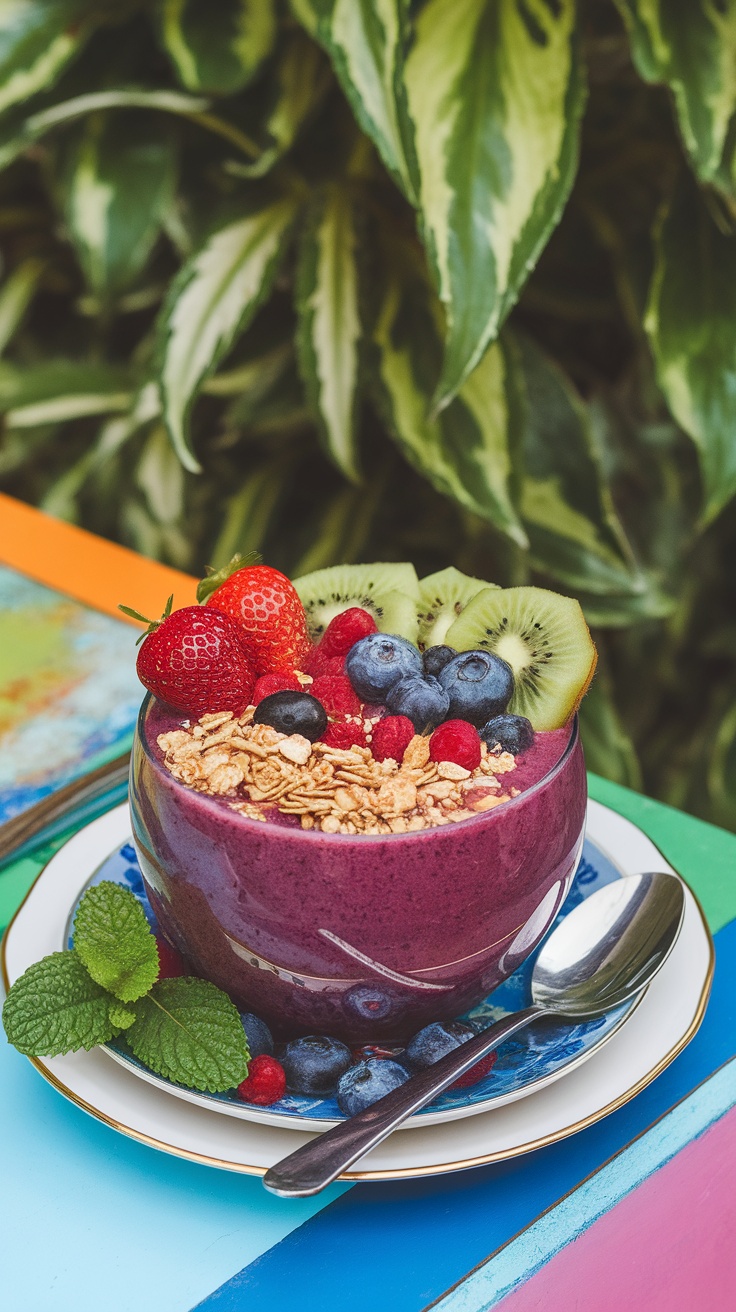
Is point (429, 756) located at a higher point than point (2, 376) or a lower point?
higher

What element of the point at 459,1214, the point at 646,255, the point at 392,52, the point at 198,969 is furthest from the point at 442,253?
the point at 459,1214

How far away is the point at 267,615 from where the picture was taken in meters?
0.61

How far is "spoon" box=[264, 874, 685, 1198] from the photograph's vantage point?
0.45 metres

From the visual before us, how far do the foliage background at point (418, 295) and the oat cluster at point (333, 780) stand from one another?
0.50 metres

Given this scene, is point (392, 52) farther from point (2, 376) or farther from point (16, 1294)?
point (16, 1294)

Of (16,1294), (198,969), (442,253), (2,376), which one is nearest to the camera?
(16,1294)

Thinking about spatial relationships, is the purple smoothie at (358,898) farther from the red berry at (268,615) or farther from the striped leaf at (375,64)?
the striped leaf at (375,64)

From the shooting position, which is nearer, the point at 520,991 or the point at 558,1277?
the point at 558,1277

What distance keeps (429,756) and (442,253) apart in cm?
72

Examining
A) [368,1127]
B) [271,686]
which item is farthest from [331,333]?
[368,1127]

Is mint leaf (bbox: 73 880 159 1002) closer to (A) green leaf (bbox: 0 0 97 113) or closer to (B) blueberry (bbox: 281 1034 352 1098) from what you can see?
(B) blueberry (bbox: 281 1034 352 1098)

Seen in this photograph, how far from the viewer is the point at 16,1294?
464 millimetres

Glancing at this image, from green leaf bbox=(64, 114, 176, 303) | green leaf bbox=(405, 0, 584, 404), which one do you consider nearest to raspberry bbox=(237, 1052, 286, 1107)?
green leaf bbox=(405, 0, 584, 404)

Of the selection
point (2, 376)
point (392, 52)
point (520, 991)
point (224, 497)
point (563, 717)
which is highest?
point (392, 52)
